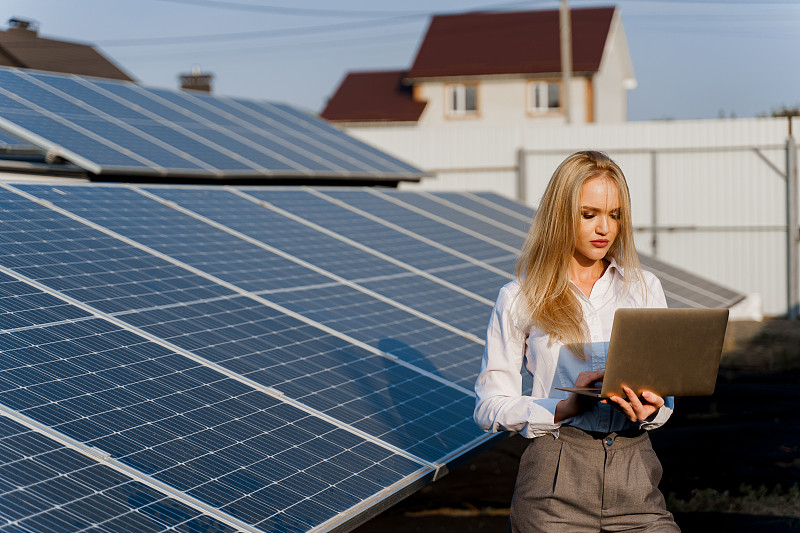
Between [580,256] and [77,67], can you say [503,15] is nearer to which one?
[77,67]

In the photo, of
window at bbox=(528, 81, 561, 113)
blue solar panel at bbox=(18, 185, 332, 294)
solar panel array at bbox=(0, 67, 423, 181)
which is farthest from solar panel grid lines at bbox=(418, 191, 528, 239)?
window at bbox=(528, 81, 561, 113)

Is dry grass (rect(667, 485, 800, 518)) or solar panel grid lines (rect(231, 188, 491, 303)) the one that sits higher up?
solar panel grid lines (rect(231, 188, 491, 303))

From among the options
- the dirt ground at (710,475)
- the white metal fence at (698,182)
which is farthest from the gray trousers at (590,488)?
the white metal fence at (698,182)

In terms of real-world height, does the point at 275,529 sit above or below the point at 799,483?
above

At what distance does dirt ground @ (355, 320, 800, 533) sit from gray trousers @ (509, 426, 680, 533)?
559 centimetres

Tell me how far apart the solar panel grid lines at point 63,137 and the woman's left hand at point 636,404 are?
7.35m

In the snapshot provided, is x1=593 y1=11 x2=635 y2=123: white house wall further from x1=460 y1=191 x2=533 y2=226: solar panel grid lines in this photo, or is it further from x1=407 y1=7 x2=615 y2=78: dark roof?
x1=460 y1=191 x2=533 y2=226: solar panel grid lines

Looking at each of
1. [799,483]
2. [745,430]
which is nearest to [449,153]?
[745,430]

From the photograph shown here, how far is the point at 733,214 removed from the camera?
23859 millimetres

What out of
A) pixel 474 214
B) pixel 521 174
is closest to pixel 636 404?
pixel 474 214

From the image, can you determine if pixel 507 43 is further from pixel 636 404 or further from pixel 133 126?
pixel 636 404

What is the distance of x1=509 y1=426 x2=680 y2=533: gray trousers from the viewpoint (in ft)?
13.0

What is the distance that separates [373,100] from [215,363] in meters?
43.7

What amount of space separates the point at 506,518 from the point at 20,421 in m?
6.63
